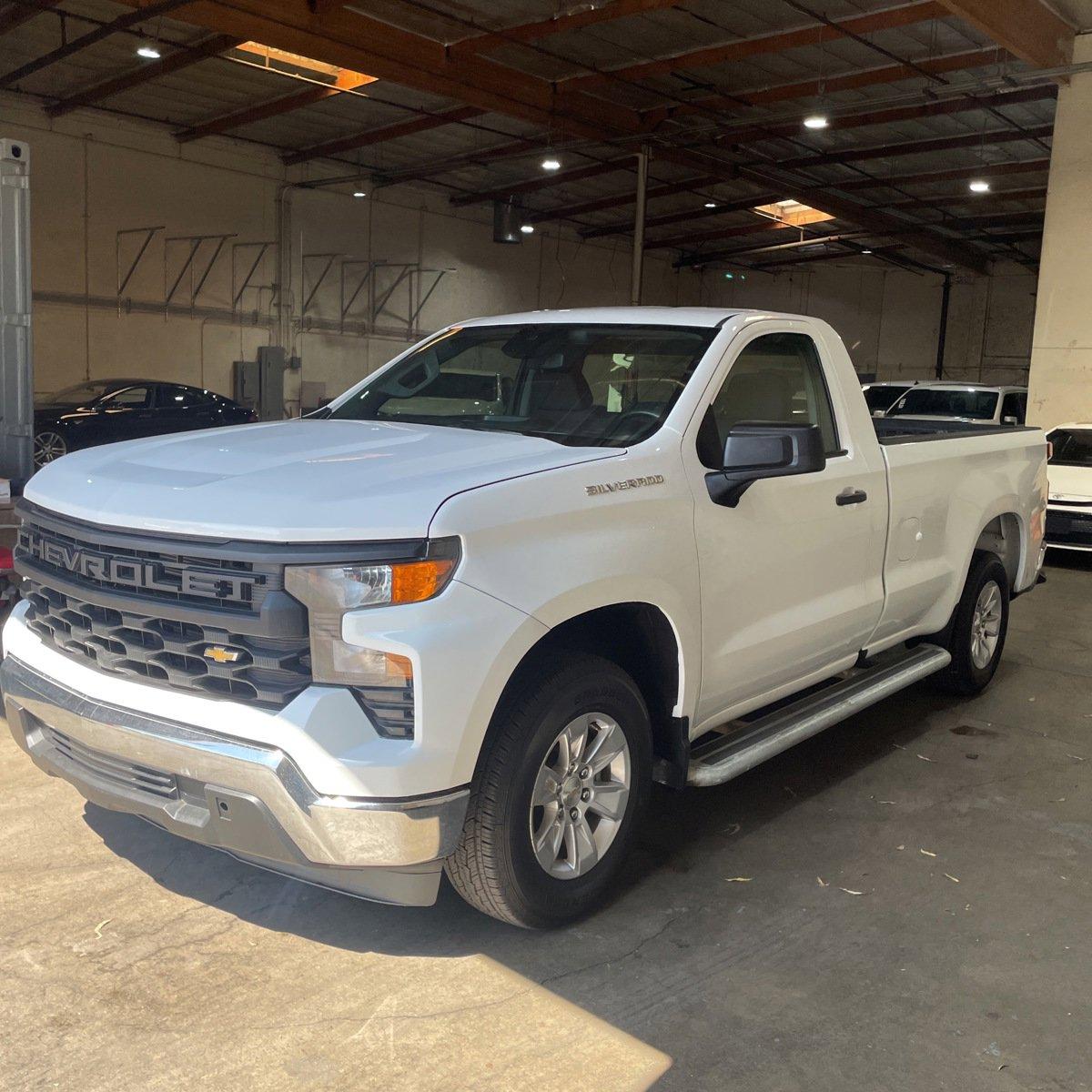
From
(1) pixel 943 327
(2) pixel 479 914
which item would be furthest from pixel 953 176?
(2) pixel 479 914

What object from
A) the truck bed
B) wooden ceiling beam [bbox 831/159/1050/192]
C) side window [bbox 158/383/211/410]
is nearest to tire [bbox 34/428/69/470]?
side window [bbox 158/383/211/410]

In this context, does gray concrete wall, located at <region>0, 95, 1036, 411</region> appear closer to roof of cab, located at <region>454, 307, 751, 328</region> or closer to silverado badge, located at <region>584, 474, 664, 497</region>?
roof of cab, located at <region>454, 307, 751, 328</region>

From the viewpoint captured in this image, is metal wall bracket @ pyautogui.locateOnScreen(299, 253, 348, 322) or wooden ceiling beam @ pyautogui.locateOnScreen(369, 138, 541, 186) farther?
metal wall bracket @ pyautogui.locateOnScreen(299, 253, 348, 322)

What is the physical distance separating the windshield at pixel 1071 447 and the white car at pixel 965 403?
2480 mm

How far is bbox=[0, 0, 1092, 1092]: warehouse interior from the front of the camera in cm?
271

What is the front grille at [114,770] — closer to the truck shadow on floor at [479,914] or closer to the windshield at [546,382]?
the truck shadow on floor at [479,914]

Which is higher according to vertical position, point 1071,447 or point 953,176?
point 953,176

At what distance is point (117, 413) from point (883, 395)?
11047 mm

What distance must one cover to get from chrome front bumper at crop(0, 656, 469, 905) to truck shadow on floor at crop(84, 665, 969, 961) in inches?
17.7

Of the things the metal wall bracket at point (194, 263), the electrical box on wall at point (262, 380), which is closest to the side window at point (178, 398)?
the metal wall bracket at point (194, 263)

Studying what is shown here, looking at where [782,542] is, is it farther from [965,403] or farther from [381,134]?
[381,134]

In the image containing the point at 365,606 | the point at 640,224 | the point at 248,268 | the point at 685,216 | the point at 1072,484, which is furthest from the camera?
the point at 685,216

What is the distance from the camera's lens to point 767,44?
1403 cm

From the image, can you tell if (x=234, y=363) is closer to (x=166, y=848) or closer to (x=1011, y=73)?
(x=1011, y=73)
